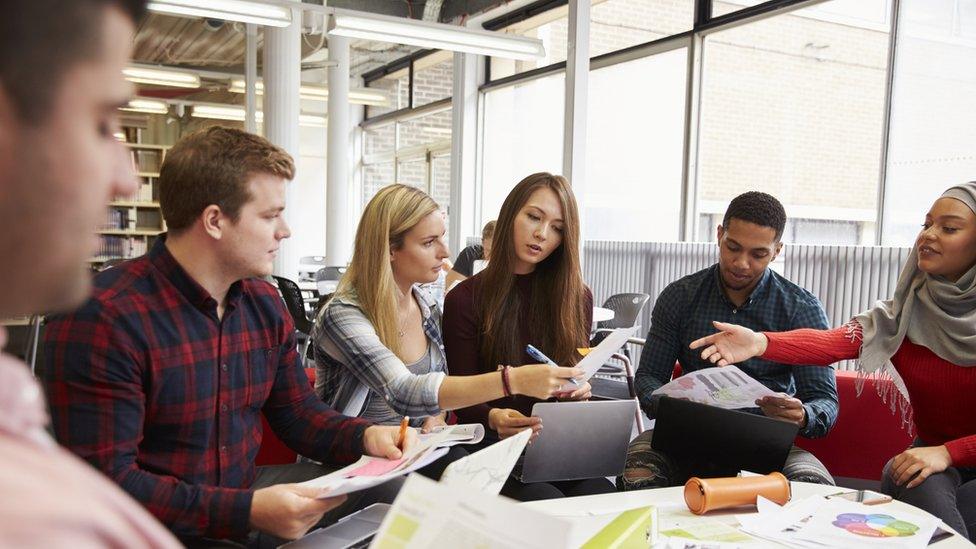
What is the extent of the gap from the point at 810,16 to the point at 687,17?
46.9 inches

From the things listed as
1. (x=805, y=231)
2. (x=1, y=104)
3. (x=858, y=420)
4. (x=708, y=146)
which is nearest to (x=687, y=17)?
(x=708, y=146)

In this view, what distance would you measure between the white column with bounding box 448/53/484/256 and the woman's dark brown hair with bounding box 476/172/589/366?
246 inches

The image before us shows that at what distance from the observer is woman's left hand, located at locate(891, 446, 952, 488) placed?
2014 mm

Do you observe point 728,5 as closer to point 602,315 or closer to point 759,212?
point 602,315

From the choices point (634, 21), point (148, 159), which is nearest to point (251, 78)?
point (148, 159)

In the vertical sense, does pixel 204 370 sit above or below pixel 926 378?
above

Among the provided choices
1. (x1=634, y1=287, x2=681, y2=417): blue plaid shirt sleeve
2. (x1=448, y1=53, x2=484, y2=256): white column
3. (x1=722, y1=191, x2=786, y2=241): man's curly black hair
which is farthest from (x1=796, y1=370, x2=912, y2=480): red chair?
(x1=448, y1=53, x2=484, y2=256): white column

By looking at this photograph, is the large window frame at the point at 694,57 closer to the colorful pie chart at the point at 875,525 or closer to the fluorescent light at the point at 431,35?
the fluorescent light at the point at 431,35

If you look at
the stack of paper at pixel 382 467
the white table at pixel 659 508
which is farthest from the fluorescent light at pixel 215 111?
the white table at pixel 659 508

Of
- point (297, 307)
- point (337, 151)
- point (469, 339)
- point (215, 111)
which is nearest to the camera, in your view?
point (469, 339)

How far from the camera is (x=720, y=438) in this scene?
78.1 inches

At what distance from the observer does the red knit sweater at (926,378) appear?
2180 mm

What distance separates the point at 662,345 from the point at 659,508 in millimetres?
1135

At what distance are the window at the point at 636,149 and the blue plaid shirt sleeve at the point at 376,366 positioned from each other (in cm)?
441
